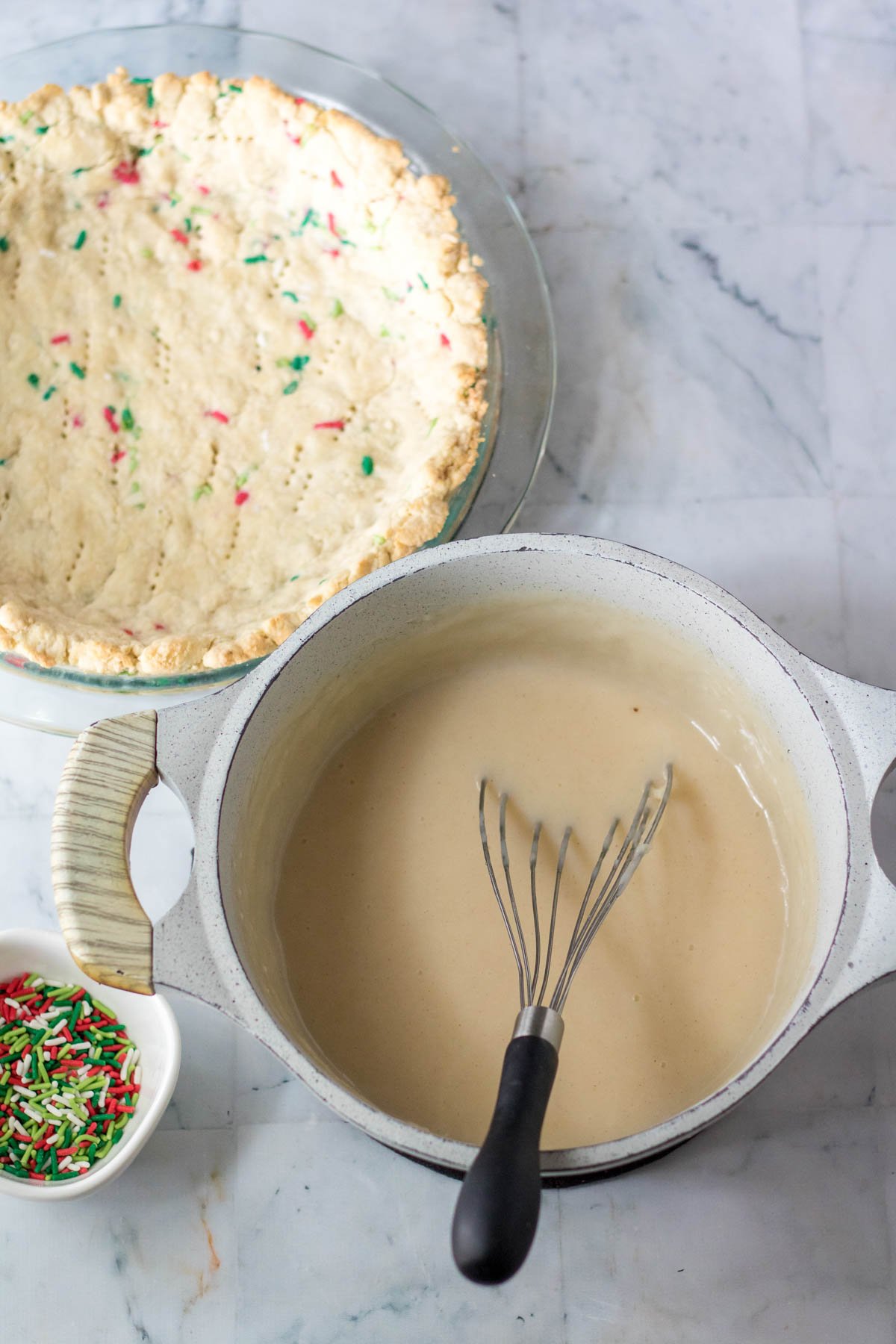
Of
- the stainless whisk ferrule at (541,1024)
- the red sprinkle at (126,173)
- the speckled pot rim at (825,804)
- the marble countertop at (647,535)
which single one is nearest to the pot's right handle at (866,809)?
the speckled pot rim at (825,804)

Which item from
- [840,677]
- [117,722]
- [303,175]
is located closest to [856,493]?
[840,677]

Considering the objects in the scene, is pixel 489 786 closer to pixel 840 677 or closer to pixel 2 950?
pixel 840 677

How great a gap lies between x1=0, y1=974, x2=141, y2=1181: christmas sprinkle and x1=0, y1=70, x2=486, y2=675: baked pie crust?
0.29m

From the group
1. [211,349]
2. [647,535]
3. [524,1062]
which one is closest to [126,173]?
[211,349]

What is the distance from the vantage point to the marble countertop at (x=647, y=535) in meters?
0.86

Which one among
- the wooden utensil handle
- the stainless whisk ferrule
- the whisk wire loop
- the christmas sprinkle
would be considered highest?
the wooden utensil handle

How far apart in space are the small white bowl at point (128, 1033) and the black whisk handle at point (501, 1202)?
1.15ft

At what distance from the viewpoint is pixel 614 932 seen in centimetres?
78

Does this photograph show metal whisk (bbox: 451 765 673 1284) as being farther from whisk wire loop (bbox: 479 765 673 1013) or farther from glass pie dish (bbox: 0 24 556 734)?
glass pie dish (bbox: 0 24 556 734)

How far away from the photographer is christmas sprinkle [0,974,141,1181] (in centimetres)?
84

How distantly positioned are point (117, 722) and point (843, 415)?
0.73 meters

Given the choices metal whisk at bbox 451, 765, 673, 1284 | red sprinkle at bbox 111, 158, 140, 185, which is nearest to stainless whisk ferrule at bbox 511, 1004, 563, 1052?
metal whisk at bbox 451, 765, 673, 1284

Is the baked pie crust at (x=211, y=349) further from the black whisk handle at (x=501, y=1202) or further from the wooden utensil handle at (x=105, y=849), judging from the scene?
the black whisk handle at (x=501, y=1202)

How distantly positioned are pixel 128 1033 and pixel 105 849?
0.30m
